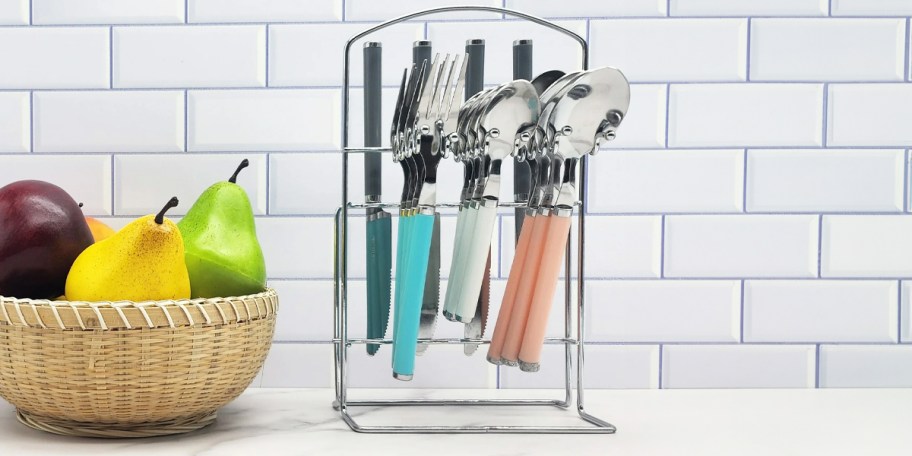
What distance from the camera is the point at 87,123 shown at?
92 cm

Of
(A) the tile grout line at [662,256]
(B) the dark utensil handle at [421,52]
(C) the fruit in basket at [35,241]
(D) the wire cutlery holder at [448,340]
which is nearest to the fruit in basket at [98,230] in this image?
(C) the fruit in basket at [35,241]

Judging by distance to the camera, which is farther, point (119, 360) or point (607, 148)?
point (607, 148)

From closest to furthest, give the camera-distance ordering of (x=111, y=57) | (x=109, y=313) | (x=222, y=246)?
(x=109, y=313)
(x=222, y=246)
(x=111, y=57)

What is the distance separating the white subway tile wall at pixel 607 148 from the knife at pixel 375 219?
5.7 inches

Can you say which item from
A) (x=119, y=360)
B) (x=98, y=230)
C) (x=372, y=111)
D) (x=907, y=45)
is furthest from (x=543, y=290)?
(x=907, y=45)

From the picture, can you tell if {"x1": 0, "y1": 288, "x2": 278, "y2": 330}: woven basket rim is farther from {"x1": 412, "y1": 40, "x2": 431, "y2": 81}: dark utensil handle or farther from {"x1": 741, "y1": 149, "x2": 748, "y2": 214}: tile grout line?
{"x1": 741, "y1": 149, "x2": 748, "y2": 214}: tile grout line

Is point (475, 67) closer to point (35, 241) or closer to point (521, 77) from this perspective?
point (521, 77)

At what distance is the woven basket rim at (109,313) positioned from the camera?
0.64 meters

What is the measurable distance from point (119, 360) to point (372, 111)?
0.30 m

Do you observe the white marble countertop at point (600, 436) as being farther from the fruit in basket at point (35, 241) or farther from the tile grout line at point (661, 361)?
the fruit in basket at point (35, 241)

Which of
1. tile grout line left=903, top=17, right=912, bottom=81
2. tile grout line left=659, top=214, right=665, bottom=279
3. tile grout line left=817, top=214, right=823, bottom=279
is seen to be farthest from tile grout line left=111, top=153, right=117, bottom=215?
tile grout line left=903, top=17, right=912, bottom=81

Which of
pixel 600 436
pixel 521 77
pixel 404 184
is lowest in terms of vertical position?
pixel 600 436

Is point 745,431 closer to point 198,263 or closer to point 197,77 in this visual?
point 198,263

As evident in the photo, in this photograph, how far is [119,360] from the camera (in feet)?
2.12
